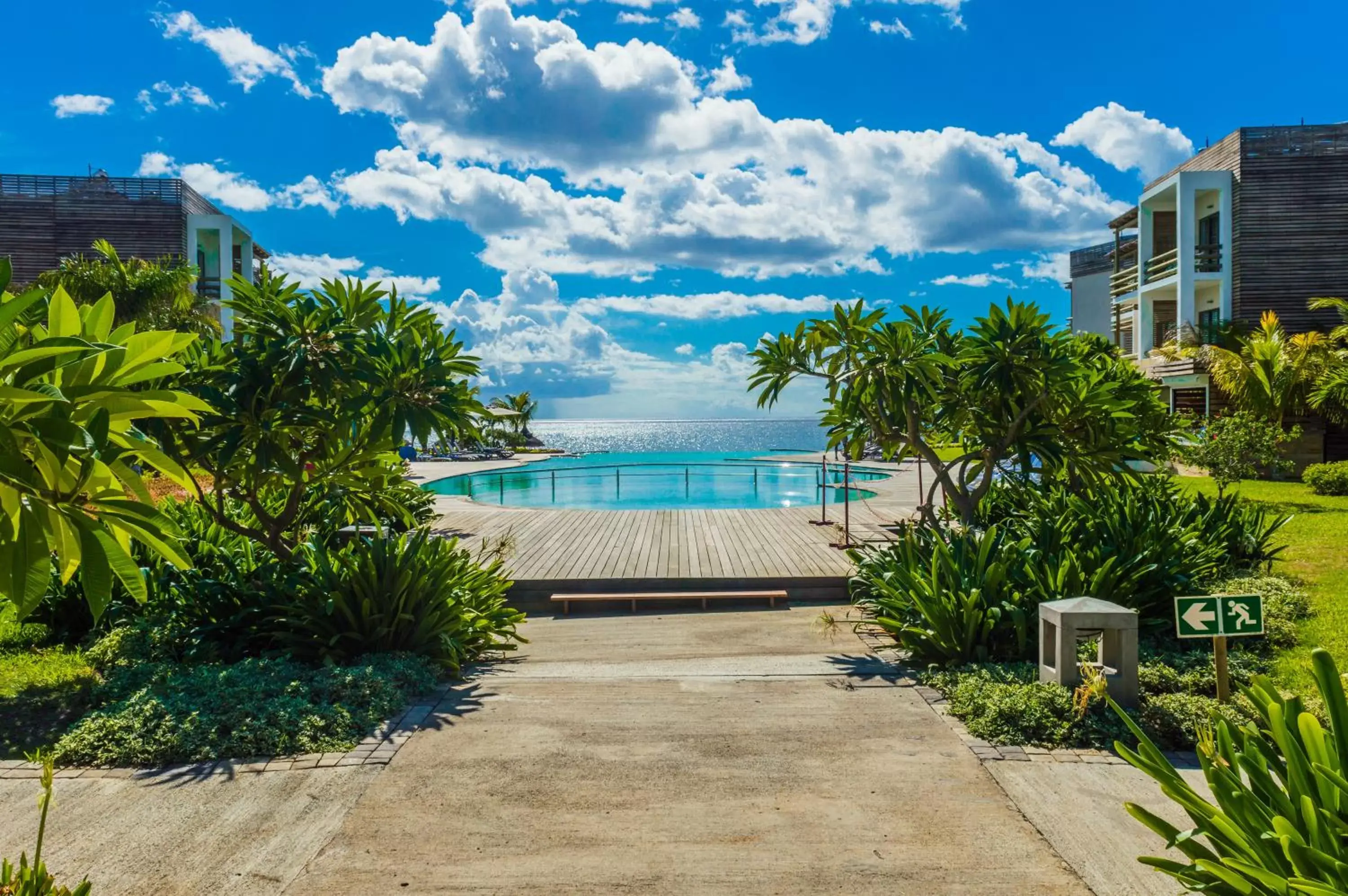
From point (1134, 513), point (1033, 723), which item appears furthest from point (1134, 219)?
point (1033, 723)

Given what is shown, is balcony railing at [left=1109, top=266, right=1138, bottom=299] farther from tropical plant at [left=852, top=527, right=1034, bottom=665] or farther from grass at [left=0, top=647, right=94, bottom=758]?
grass at [left=0, top=647, right=94, bottom=758]

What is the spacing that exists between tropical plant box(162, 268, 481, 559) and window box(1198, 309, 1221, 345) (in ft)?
80.1

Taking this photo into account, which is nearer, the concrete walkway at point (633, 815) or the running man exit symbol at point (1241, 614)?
the concrete walkway at point (633, 815)

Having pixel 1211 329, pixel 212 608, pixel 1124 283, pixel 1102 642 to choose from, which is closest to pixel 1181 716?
pixel 1102 642

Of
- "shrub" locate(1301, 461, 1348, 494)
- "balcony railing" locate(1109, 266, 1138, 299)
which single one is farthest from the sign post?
"balcony railing" locate(1109, 266, 1138, 299)

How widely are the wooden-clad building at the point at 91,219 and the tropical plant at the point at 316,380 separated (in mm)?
27432

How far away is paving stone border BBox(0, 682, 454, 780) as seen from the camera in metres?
4.29

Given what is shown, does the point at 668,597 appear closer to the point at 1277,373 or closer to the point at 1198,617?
the point at 1198,617

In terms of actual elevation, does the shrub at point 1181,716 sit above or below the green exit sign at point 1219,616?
below

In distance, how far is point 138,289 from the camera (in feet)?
58.2

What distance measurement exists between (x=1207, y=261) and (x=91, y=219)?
127 feet

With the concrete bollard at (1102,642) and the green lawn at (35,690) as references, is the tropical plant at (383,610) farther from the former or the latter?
the concrete bollard at (1102,642)

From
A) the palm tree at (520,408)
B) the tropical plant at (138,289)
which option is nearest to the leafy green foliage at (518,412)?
the palm tree at (520,408)

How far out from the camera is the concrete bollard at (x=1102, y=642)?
5188 millimetres
